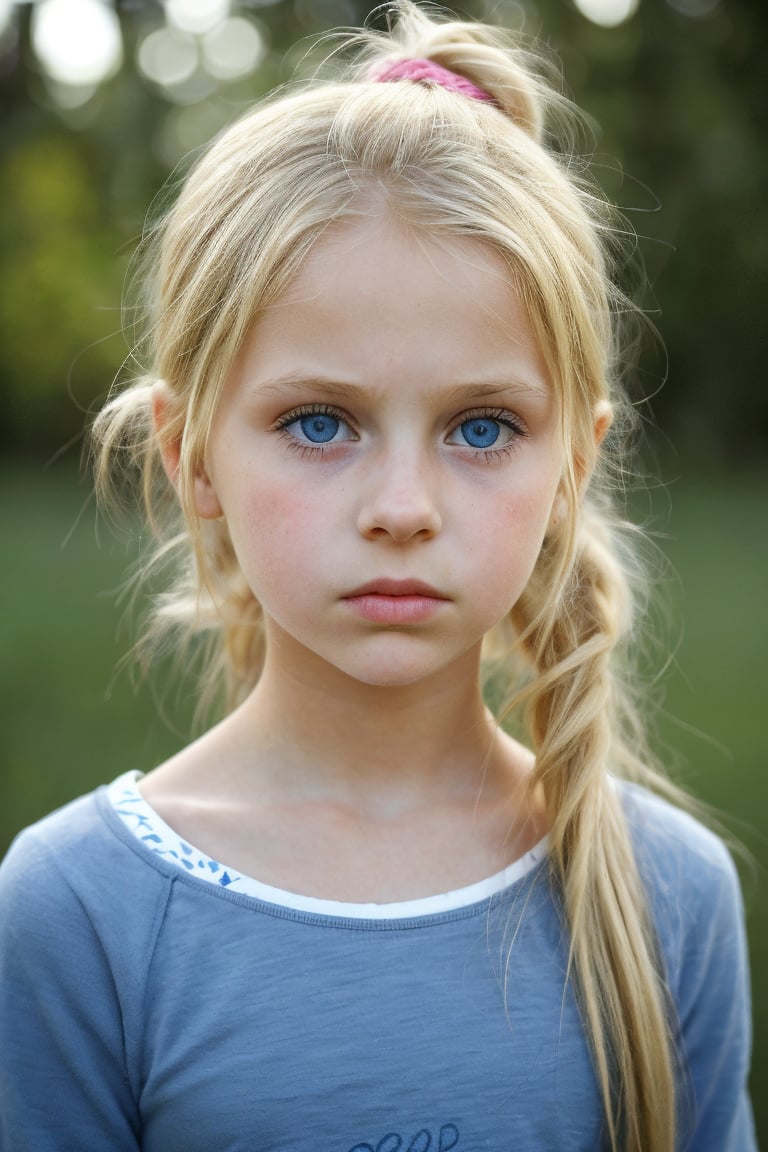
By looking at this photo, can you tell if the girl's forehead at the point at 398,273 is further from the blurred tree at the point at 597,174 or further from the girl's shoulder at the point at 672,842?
the blurred tree at the point at 597,174

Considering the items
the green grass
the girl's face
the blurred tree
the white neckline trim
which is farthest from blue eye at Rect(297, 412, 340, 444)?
the blurred tree

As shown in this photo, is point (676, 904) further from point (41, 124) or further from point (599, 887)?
point (41, 124)

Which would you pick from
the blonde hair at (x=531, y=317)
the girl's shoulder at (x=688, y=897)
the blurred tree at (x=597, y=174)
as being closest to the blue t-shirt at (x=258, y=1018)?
the blonde hair at (x=531, y=317)

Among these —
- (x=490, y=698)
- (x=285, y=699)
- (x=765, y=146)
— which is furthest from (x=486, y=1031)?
(x=765, y=146)

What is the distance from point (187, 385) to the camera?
5.73 ft

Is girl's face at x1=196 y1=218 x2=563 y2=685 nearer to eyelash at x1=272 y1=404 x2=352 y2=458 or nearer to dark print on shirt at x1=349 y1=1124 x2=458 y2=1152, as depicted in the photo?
eyelash at x1=272 y1=404 x2=352 y2=458

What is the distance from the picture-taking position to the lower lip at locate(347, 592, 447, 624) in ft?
5.06

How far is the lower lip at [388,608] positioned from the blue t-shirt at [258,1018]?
39 cm

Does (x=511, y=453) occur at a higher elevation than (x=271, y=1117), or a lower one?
higher

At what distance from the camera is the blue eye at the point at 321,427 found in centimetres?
157

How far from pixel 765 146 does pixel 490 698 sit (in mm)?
17868

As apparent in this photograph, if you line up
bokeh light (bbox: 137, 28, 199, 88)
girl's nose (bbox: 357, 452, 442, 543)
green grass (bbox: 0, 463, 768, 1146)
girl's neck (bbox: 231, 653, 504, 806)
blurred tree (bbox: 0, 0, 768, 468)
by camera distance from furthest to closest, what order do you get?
1. bokeh light (bbox: 137, 28, 199, 88)
2. blurred tree (bbox: 0, 0, 768, 468)
3. green grass (bbox: 0, 463, 768, 1146)
4. girl's neck (bbox: 231, 653, 504, 806)
5. girl's nose (bbox: 357, 452, 442, 543)

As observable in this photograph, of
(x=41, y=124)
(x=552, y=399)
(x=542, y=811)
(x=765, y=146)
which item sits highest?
(x=41, y=124)

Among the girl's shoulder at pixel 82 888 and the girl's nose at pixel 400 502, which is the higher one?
the girl's nose at pixel 400 502
